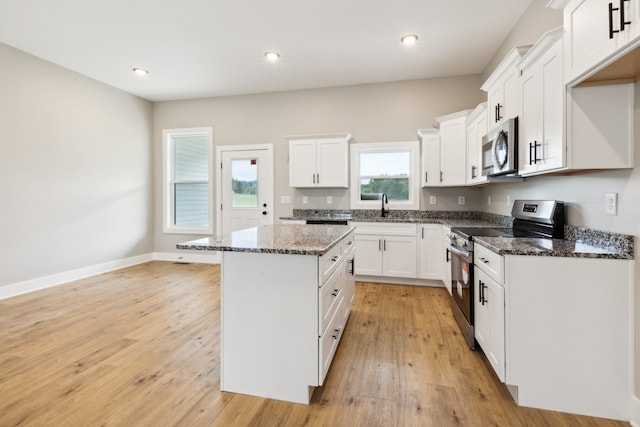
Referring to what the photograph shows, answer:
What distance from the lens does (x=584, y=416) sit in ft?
5.42

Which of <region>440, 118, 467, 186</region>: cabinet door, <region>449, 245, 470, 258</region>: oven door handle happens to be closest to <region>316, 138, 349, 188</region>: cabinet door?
<region>440, 118, 467, 186</region>: cabinet door

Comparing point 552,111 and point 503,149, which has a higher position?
point 552,111

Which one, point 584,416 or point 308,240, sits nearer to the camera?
→ point 584,416

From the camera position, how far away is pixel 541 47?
1.90 m

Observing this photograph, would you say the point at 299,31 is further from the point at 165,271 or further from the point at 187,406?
the point at 165,271

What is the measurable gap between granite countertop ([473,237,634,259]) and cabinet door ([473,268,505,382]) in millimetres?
223

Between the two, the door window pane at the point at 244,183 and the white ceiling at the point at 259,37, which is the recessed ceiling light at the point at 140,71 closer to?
the white ceiling at the point at 259,37

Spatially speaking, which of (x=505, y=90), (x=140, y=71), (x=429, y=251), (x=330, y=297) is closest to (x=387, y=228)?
(x=429, y=251)

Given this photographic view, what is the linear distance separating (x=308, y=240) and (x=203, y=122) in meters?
4.42

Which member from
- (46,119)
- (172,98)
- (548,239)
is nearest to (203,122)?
(172,98)

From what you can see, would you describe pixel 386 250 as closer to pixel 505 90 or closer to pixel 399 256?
pixel 399 256

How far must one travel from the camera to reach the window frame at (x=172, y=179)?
5508 millimetres

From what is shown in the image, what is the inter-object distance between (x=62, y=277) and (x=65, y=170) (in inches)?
57.1

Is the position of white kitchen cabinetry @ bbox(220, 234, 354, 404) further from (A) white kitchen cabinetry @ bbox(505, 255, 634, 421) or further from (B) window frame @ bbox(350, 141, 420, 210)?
(B) window frame @ bbox(350, 141, 420, 210)
